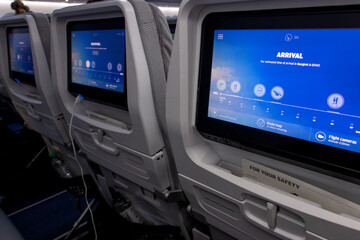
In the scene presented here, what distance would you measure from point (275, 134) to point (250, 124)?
0.08m

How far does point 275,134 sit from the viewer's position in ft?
2.65

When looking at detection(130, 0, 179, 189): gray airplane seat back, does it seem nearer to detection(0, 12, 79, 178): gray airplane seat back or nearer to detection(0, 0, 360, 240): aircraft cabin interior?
detection(0, 0, 360, 240): aircraft cabin interior

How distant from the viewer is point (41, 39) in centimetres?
183

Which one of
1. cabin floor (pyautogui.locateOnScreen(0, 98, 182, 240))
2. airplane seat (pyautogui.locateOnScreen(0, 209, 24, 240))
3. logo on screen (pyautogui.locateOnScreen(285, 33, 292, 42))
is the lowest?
cabin floor (pyautogui.locateOnScreen(0, 98, 182, 240))

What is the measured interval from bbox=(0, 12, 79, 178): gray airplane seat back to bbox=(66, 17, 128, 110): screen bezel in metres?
0.37

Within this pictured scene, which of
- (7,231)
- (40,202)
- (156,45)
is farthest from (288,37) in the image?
(40,202)

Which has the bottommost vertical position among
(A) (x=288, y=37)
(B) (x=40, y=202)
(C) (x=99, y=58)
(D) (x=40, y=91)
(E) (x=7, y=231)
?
(B) (x=40, y=202)

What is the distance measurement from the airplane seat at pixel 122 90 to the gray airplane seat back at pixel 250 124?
8.0 inches

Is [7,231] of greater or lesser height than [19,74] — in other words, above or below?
below

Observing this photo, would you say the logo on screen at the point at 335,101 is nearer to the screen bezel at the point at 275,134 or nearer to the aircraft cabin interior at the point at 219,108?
the aircraft cabin interior at the point at 219,108

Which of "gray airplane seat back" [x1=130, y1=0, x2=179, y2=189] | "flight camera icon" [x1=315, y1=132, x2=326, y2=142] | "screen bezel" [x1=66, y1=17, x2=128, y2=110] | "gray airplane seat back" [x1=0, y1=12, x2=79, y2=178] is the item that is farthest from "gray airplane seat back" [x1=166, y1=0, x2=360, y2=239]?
"gray airplane seat back" [x1=0, y1=12, x2=79, y2=178]

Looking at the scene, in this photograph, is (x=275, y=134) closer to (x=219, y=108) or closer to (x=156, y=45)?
(x=219, y=108)

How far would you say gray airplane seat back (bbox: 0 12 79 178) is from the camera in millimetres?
1822

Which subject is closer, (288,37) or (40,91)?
(288,37)
